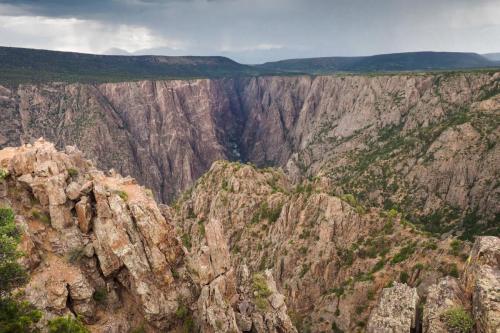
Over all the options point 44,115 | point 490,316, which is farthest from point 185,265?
point 44,115

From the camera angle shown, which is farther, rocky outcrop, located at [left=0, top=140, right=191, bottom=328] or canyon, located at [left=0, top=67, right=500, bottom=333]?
rocky outcrop, located at [left=0, top=140, right=191, bottom=328]

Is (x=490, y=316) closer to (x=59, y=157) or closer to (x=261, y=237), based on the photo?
(x=59, y=157)

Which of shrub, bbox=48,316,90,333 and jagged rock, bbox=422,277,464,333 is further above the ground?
shrub, bbox=48,316,90,333

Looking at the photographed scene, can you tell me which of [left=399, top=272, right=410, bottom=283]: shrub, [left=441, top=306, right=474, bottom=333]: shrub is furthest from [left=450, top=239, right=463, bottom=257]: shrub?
[left=441, top=306, right=474, bottom=333]: shrub

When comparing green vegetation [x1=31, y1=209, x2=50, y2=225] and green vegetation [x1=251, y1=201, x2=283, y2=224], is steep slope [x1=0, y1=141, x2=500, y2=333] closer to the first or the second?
green vegetation [x1=31, y1=209, x2=50, y2=225]

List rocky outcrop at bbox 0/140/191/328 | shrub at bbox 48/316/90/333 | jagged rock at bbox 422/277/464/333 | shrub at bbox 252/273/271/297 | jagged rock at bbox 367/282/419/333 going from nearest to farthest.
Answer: shrub at bbox 48/316/90/333, jagged rock at bbox 422/277/464/333, jagged rock at bbox 367/282/419/333, rocky outcrop at bbox 0/140/191/328, shrub at bbox 252/273/271/297

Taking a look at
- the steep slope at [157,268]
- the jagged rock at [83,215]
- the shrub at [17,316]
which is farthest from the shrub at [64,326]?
the jagged rock at [83,215]
